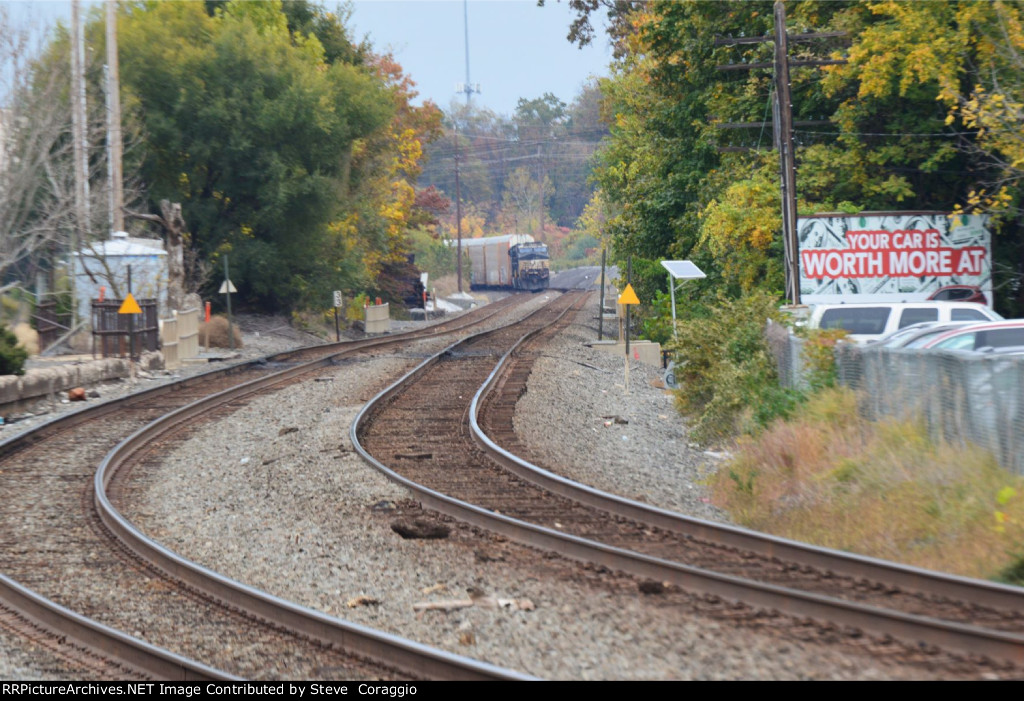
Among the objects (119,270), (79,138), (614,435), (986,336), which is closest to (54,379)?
(119,270)

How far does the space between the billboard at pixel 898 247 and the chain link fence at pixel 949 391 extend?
35.9 feet

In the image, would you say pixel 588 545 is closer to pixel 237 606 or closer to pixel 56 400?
pixel 237 606

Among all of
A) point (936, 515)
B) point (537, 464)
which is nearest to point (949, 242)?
point (537, 464)

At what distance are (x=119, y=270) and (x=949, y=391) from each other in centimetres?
2753

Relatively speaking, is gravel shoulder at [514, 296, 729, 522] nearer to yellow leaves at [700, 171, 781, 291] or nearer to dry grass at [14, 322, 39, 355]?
yellow leaves at [700, 171, 781, 291]

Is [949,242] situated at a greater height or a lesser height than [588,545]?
greater

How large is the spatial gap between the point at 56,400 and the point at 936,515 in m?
18.6

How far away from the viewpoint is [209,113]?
40.1 m

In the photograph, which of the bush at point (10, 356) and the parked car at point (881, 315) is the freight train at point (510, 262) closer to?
the bush at point (10, 356)

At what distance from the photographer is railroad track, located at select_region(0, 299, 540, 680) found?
22.7 feet

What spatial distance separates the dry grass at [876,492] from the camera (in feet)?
29.3

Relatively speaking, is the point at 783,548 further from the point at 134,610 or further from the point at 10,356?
the point at 10,356

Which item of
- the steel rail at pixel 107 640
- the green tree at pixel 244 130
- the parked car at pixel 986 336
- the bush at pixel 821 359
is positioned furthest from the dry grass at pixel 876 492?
the green tree at pixel 244 130

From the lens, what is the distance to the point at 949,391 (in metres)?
10.5
